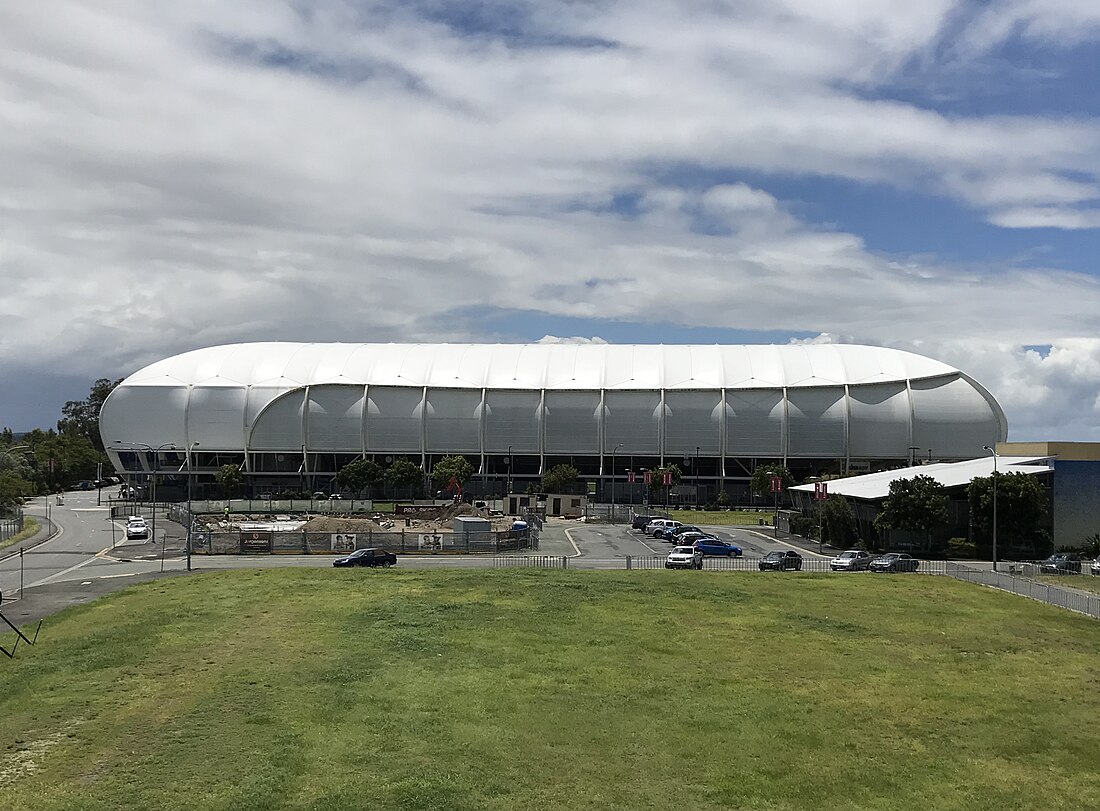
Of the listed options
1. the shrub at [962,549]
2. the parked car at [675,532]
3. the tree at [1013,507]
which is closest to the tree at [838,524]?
the shrub at [962,549]

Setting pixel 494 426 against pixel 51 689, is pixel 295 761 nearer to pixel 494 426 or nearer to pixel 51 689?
pixel 51 689

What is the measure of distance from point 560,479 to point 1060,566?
2919 inches

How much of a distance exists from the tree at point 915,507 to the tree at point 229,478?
91.9 metres

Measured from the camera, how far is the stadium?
13400 cm

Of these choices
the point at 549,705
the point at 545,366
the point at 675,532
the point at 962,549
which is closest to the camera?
the point at 549,705

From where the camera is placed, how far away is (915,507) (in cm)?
7081

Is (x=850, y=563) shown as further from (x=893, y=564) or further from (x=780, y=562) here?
(x=780, y=562)

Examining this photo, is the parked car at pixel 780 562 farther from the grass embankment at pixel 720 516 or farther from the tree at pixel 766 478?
the tree at pixel 766 478

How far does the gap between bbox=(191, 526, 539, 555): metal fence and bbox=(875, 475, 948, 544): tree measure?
2840 cm

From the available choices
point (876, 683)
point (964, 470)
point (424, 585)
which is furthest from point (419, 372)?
point (876, 683)

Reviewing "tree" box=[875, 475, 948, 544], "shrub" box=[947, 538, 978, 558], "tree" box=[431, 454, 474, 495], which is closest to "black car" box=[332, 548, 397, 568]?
"tree" box=[875, 475, 948, 544]

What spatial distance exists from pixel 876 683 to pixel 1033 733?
17.5 ft

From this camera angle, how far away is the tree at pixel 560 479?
128875mm

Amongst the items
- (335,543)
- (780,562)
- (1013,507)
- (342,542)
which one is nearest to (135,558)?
(335,543)
